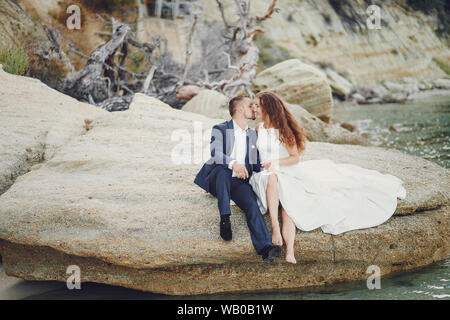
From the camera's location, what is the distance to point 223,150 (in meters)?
5.23

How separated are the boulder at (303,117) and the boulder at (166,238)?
4.96 metres

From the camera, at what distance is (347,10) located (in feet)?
125

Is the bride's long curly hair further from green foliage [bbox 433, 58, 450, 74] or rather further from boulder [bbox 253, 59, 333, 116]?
green foliage [bbox 433, 58, 450, 74]

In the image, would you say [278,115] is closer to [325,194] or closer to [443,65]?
[325,194]

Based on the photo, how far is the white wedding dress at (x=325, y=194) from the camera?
484 cm

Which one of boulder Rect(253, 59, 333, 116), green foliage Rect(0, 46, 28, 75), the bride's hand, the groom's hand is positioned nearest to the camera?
the groom's hand

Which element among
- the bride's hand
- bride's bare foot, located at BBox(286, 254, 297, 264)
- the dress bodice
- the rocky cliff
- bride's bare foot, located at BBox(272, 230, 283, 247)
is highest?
the rocky cliff

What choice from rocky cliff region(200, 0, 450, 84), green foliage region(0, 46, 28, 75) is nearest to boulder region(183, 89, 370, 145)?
green foliage region(0, 46, 28, 75)

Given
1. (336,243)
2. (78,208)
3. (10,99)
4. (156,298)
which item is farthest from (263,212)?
(10,99)

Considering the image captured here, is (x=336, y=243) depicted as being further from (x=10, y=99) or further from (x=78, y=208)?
(x=10, y=99)

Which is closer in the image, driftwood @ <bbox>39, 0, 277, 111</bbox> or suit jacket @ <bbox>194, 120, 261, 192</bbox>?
suit jacket @ <bbox>194, 120, 261, 192</bbox>

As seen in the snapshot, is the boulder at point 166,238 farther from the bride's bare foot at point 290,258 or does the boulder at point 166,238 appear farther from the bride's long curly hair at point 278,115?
the bride's long curly hair at point 278,115

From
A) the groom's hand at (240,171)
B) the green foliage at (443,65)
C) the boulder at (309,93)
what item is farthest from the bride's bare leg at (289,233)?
the green foliage at (443,65)

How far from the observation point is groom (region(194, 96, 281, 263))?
182 inches
